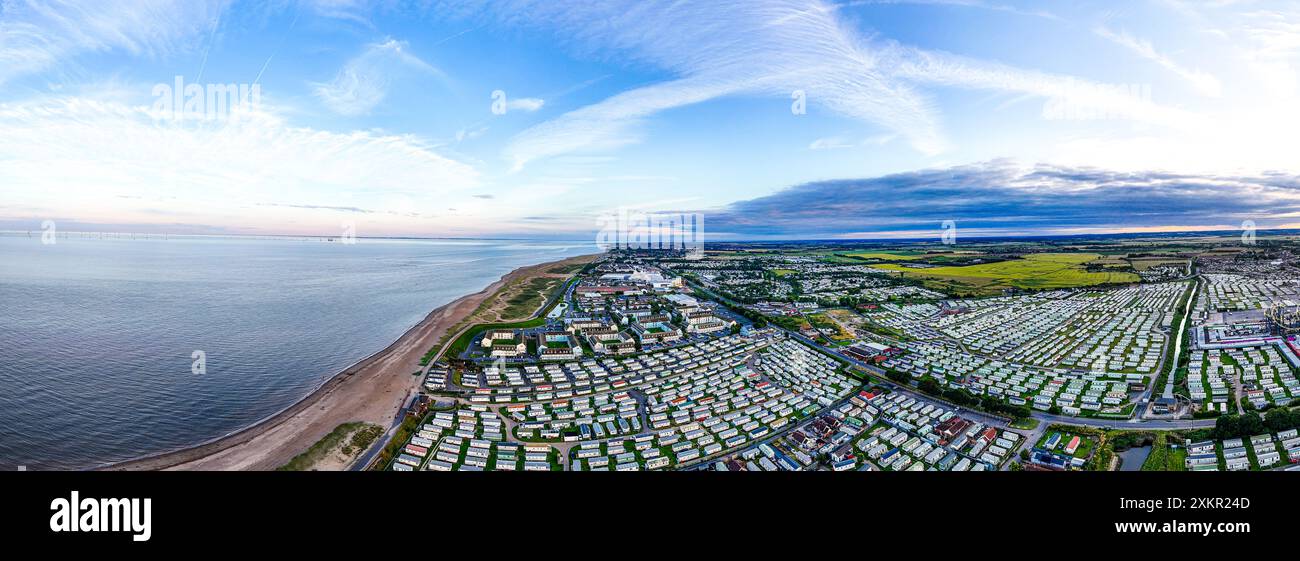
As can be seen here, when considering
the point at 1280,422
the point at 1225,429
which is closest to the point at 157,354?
the point at 1225,429

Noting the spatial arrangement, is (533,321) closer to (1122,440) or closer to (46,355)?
(46,355)

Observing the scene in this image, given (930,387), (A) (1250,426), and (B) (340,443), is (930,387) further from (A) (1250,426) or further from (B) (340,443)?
(B) (340,443)

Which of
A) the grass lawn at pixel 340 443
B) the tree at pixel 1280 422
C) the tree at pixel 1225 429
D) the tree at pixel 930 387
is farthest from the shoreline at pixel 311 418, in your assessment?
the tree at pixel 1280 422

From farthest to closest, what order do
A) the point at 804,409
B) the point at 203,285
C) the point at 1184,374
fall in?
the point at 203,285, the point at 1184,374, the point at 804,409

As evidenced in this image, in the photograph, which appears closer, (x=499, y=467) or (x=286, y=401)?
(x=499, y=467)

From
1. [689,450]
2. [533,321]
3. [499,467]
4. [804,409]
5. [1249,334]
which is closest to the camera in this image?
[499,467]

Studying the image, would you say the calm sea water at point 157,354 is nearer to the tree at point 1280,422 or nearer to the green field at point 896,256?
the tree at point 1280,422
